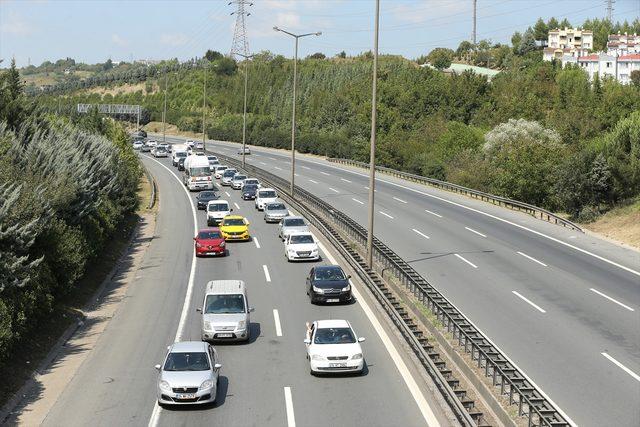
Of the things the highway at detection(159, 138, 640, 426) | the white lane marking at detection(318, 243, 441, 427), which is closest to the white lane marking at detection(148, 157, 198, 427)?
the white lane marking at detection(318, 243, 441, 427)

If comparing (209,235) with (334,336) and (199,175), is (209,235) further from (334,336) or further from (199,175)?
(199,175)

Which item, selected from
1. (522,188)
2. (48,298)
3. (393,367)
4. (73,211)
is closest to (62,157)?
(73,211)

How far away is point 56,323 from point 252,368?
916 centimetres

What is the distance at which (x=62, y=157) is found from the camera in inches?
1426

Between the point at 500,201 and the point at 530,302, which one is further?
the point at 500,201

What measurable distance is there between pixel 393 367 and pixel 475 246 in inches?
807

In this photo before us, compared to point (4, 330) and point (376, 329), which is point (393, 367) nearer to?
point (376, 329)

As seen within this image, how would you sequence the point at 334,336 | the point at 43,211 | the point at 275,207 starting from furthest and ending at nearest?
the point at 275,207
the point at 43,211
the point at 334,336

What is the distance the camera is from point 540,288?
33.2 metres

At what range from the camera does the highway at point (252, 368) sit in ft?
63.5

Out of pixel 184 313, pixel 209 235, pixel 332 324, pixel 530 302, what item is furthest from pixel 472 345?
pixel 209 235

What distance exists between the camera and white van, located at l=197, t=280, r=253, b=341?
25.7 m

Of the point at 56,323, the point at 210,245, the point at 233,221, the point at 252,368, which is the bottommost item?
the point at 56,323

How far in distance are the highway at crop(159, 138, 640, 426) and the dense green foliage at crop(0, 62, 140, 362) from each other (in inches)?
594
